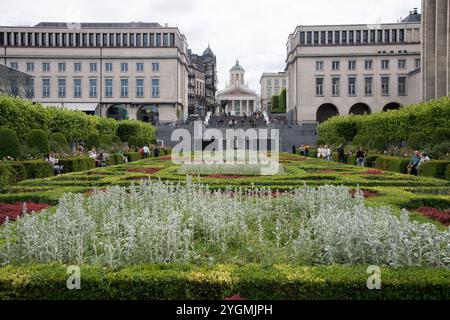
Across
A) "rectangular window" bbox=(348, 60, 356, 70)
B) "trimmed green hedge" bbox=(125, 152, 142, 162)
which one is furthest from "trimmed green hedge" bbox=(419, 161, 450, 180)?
"rectangular window" bbox=(348, 60, 356, 70)

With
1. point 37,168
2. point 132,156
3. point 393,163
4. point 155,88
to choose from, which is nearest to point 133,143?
point 132,156

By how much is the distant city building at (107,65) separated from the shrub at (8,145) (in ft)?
187

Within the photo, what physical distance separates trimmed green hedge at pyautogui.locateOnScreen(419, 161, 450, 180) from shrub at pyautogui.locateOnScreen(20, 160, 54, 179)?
16.5 meters

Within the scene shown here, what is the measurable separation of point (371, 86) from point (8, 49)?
Result: 5552cm

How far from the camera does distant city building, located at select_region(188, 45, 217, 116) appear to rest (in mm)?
116812

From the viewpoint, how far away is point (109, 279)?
242 inches

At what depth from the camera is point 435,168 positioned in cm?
2252

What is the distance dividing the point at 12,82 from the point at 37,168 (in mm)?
28431

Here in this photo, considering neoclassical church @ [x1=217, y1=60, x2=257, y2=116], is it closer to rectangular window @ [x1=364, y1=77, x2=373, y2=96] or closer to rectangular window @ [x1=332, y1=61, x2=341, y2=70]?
rectangular window @ [x1=332, y1=61, x2=341, y2=70]

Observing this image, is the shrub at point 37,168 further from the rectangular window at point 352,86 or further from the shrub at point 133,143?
the rectangular window at point 352,86

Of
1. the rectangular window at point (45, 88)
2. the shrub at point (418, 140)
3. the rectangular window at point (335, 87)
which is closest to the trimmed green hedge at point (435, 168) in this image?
the shrub at point (418, 140)

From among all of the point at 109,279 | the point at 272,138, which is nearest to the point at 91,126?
the point at 272,138

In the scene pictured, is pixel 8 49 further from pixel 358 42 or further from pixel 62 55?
pixel 358 42
